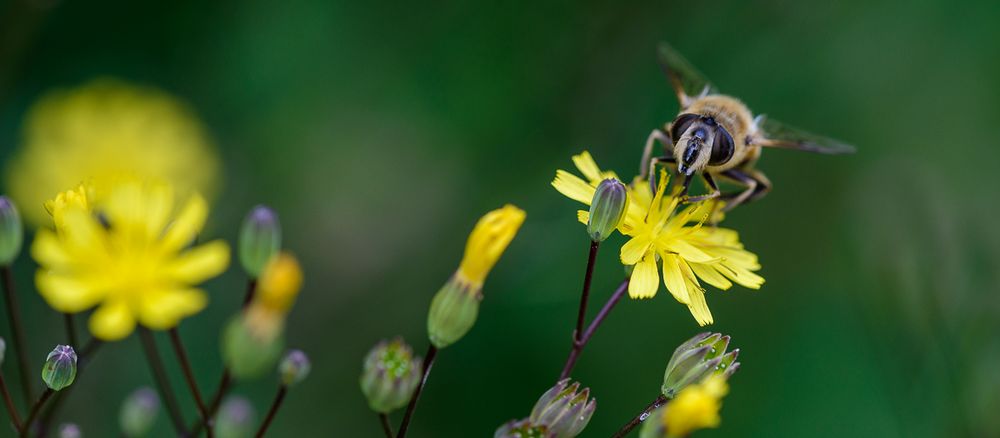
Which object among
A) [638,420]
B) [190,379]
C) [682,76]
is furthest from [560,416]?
[682,76]

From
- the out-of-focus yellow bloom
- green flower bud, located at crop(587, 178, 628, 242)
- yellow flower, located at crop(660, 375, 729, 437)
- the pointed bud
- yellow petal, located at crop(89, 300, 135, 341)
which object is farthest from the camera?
the out-of-focus yellow bloom

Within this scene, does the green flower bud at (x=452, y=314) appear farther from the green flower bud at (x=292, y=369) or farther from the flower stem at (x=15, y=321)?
the flower stem at (x=15, y=321)

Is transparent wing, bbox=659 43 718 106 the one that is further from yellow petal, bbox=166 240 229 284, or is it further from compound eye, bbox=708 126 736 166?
yellow petal, bbox=166 240 229 284

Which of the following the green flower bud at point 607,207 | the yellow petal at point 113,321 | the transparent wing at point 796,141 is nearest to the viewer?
the yellow petal at point 113,321

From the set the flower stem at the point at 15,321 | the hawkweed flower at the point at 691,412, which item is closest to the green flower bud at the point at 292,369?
the flower stem at the point at 15,321

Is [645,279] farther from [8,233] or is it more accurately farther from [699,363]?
[8,233]

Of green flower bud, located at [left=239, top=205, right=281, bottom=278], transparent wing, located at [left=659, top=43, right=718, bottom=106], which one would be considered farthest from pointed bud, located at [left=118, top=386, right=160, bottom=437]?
transparent wing, located at [left=659, top=43, right=718, bottom=106]
